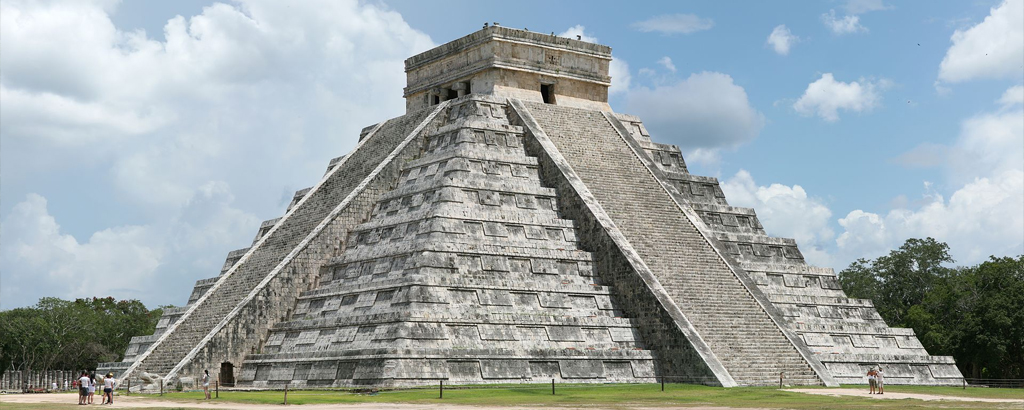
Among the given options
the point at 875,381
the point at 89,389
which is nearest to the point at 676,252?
the point at 875,381

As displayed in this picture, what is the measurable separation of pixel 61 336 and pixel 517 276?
33943 millimetres

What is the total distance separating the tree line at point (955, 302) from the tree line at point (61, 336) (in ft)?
110

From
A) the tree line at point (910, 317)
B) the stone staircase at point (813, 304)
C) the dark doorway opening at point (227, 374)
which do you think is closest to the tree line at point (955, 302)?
the tree line at point (910, 317)

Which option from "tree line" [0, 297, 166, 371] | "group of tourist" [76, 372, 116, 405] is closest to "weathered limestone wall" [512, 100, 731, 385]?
"group of tourist" [76, 372, 116, 405]

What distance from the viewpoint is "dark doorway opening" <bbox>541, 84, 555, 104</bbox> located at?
128ft

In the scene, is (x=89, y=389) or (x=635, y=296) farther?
(x=635, y=296)

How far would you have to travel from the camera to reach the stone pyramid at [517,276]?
27875mm

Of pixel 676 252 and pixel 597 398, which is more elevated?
pixel 676 252

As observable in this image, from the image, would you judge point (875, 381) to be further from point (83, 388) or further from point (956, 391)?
point (83, 388)

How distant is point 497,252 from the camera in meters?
30.0

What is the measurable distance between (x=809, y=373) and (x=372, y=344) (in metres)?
10.7

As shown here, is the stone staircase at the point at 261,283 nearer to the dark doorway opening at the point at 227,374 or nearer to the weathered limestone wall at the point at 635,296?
the dark doorway opening at the point at 227,374

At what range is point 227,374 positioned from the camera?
29.6m

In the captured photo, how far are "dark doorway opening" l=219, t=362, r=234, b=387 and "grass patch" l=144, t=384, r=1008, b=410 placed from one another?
Result: 2054mm
